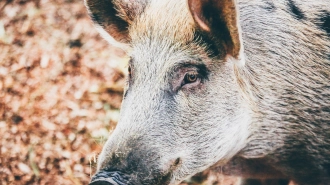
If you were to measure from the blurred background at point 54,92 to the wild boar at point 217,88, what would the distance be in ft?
5.73

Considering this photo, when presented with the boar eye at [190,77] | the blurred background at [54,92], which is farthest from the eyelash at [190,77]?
the blurred background at [54,92]

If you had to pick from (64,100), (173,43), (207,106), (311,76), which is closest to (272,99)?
(311,76)

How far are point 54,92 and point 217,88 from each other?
101 inches

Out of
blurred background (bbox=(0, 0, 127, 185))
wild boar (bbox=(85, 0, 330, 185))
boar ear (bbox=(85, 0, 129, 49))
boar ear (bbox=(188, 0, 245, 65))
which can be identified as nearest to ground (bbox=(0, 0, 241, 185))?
blurred background (bbox=(0, 0, 127, 185))

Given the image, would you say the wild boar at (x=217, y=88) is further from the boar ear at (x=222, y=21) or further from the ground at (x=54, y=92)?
the ground at (x=54, y=92)

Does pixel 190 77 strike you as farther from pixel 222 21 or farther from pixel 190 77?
pixel 222 21

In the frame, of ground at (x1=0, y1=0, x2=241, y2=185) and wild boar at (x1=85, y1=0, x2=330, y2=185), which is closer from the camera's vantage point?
wild boar at (x1=85, y1=0, x2=330, y2=185)

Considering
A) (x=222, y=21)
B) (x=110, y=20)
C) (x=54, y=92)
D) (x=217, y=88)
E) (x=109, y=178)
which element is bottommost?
(x=54, y=92)

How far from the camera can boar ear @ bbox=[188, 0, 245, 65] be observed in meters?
2.33

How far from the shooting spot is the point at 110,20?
9.33 ft

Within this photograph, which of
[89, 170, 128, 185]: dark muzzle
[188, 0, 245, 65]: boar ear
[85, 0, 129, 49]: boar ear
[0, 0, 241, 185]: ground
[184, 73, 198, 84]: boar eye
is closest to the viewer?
[89, 170, 128, 185]: dark muzzle

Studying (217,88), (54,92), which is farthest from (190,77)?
(54,92)

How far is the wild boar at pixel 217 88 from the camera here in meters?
2.41

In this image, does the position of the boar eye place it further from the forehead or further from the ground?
the ground
